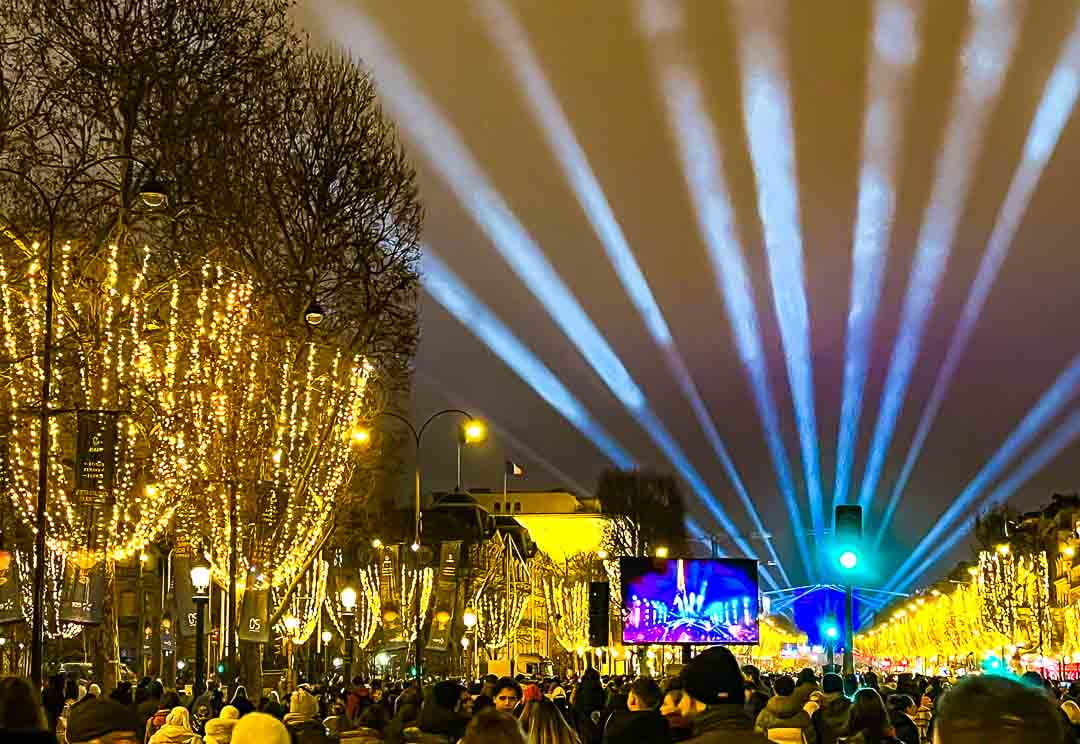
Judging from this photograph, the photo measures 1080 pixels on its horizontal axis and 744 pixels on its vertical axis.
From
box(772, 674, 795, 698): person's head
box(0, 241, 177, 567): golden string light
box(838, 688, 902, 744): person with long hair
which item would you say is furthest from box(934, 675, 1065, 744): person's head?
box(0, 241, 177, 567): golden string light

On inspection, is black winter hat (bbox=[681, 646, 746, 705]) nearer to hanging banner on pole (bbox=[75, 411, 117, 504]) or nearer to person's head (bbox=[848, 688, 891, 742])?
person's head (bbox=[848, 688, 891, 742])

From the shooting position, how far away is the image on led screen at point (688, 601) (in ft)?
101

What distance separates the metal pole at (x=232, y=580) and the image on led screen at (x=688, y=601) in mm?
8167

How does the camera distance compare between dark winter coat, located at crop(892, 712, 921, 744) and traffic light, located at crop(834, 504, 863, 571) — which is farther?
traffic light, located at crop(834, 504, 863, 571)

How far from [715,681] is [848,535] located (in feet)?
49.7

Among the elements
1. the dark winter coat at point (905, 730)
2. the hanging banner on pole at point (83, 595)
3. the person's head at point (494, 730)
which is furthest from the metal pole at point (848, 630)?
the person's head at point (494, 730)

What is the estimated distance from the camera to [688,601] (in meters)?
31.3

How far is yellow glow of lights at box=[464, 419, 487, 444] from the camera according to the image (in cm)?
4006

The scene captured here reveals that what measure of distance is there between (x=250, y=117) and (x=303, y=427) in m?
7.90

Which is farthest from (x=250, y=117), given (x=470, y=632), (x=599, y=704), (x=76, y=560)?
(x=470, y=632)

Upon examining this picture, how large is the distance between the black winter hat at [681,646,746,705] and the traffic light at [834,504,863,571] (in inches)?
583

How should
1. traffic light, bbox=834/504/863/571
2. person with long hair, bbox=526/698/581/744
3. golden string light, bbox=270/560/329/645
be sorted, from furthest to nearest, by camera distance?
golden string light, bbox=270/560/329/645
traffic light, bbox=834/504/863/571
person with long hair, bbox=526/698/581/744

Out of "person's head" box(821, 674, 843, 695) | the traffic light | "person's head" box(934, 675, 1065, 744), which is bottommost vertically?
"person's head" box(821, 674, 843, 695)

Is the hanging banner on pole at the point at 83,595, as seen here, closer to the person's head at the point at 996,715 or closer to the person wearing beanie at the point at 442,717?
the person wearing beanie at the point at 442,717
